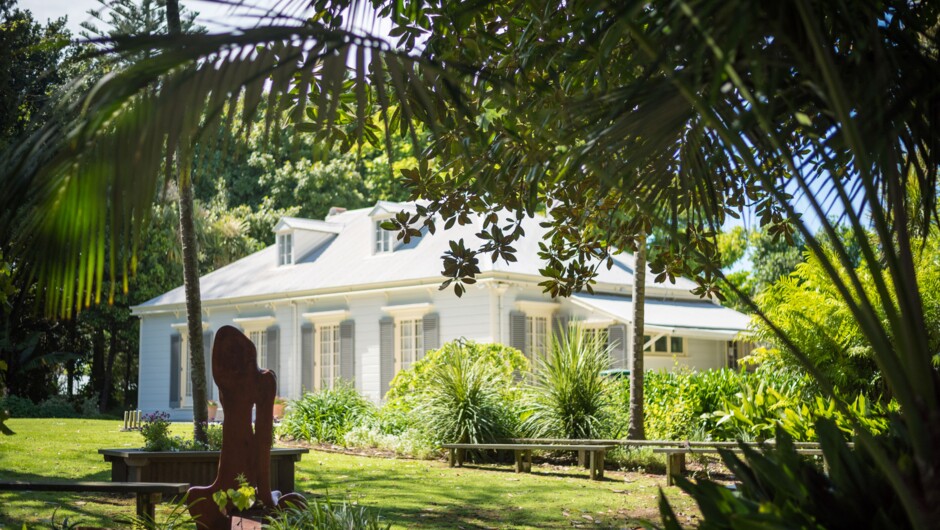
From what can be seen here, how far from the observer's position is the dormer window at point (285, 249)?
91.5ft

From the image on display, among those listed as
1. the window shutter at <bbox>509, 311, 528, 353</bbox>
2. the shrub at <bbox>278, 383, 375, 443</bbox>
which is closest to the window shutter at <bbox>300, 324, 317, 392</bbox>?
the shrub at <bbox>278, 383, 375, 443</bbox>

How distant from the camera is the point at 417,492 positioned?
11195 mm

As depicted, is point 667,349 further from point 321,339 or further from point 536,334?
point 321,339

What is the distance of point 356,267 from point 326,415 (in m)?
6.76

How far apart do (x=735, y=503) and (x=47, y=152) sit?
2426 millimetres

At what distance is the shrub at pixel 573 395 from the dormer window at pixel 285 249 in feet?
47.0

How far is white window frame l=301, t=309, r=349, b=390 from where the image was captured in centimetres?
2462

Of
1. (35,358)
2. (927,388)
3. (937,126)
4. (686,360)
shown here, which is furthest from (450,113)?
(35,358)

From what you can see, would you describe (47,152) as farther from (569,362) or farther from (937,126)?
(569,362)

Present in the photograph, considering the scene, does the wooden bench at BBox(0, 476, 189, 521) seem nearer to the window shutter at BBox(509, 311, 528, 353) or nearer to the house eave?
the house eave

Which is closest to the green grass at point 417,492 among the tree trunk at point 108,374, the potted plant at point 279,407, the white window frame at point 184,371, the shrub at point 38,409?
the potted plant at point 279,407

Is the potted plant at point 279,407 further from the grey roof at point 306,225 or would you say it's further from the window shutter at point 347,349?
the grey roof at point 306,225

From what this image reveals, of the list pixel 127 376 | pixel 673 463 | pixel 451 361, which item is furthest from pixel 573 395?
pixel 127 376

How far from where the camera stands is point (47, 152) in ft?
9.14
